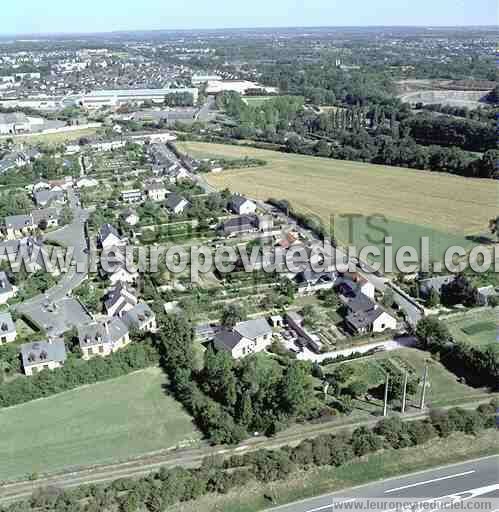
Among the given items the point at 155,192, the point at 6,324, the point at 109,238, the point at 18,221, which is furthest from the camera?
the point at 155,192

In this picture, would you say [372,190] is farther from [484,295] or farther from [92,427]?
[92,427]

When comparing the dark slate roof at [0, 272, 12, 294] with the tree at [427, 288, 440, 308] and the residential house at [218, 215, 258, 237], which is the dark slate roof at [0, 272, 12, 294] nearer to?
the residential house at [218, 215, 258, 237]

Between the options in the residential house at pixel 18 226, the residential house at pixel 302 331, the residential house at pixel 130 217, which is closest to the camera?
the residential house at pixel 302 331

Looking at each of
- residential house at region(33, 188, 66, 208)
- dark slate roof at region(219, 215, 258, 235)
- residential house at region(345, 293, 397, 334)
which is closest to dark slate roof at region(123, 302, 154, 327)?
residential house at region(345, 293, 397, 334)

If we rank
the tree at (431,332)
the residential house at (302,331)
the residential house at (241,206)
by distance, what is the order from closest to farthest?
1. the tree at (431,332)
2. the residential house at (302,331)
3. the residential house at (241,206)

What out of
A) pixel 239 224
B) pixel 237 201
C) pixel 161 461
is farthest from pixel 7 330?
pixel 237 201

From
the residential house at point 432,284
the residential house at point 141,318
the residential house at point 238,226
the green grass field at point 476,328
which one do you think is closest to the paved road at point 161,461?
the green grass field at point 476,328

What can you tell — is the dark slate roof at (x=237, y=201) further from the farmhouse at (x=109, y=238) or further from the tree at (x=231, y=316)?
the tree at (x=231, y=316)
